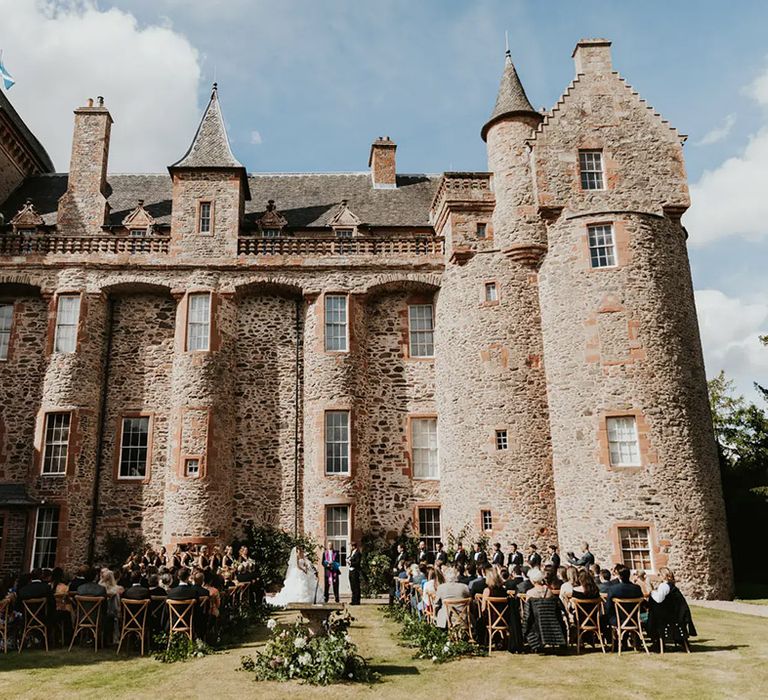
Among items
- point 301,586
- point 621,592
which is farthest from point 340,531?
point 621,592

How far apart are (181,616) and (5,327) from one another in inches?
677

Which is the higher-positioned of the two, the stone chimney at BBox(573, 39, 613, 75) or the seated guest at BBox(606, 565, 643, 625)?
the stone chimney at BBox(573, 39, 613, 75)

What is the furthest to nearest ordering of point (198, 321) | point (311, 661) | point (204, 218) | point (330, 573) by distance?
point (204, 218) → point (198, 321) → point (330, 573) → point (311, 661)

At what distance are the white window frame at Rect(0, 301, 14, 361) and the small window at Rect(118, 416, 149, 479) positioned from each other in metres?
5.08

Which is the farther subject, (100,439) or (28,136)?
(28,136)

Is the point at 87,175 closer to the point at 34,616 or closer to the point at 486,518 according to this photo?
the point at 34,616

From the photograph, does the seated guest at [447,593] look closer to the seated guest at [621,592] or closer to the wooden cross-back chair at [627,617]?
the seated guest at [621,592]

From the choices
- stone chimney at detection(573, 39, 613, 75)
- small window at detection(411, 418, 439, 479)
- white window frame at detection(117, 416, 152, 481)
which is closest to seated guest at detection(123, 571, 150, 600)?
white window frame at detection(117, 416, 152, 481)

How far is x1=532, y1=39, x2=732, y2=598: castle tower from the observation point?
63.3 feet

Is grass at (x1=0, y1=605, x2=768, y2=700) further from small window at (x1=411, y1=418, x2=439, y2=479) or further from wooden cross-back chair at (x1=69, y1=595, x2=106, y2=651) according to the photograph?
small window at (x1=411, y1=418, x2=439, y2=479)

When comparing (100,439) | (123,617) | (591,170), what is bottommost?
(123,617)

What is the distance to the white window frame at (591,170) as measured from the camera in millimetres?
22550

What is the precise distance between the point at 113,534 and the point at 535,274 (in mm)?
16917

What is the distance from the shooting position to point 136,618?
12234 millimetres
